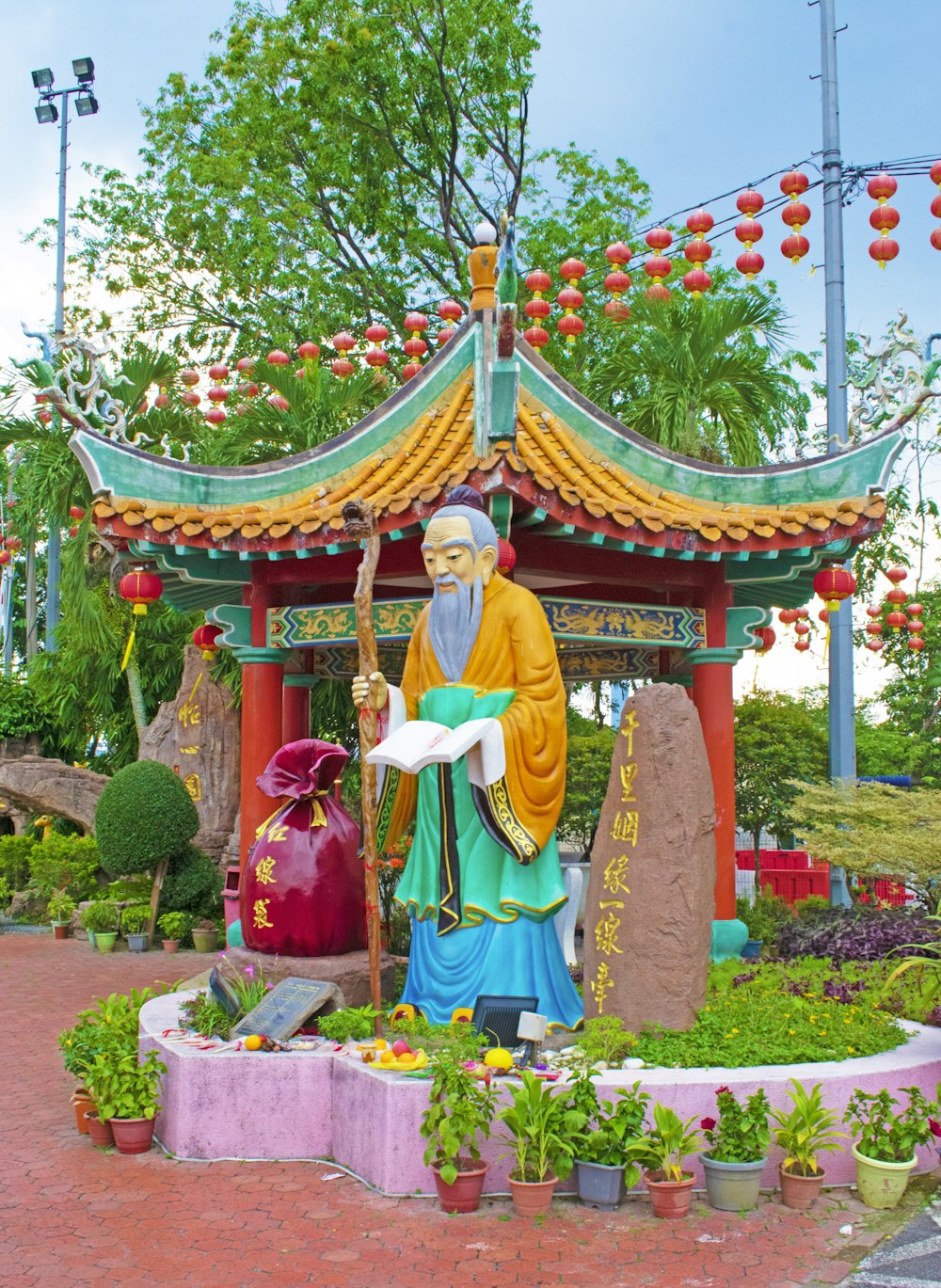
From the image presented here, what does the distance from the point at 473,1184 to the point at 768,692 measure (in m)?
11.1

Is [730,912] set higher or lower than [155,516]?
lower

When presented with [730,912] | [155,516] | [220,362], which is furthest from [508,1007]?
[220,362]

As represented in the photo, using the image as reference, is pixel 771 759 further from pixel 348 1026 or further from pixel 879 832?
pixel 348 1026

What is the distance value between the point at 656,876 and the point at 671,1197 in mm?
1586

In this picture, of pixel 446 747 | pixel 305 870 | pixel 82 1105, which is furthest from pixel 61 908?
pixel 446 747

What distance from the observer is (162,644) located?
19078mm

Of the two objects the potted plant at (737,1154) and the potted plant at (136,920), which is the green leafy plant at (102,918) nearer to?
the potted plant at (136,920)

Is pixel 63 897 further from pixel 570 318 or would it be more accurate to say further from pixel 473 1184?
pixel 473 1184

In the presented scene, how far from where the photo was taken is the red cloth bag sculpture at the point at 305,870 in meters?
7.45

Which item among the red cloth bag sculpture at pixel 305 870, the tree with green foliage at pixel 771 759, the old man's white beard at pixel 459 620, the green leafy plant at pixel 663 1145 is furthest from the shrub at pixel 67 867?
the green leafy plant at pixel 663 1145

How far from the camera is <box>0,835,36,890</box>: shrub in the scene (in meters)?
17.8

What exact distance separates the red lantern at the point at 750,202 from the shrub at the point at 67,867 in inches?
440

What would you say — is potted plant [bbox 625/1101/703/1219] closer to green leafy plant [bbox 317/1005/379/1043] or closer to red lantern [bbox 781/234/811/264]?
green leafy plant [bbox 317/1005/379/1043]

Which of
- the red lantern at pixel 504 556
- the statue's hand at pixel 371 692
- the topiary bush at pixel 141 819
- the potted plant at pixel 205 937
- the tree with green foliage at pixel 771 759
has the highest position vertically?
the red lantern at pixel 504 556
